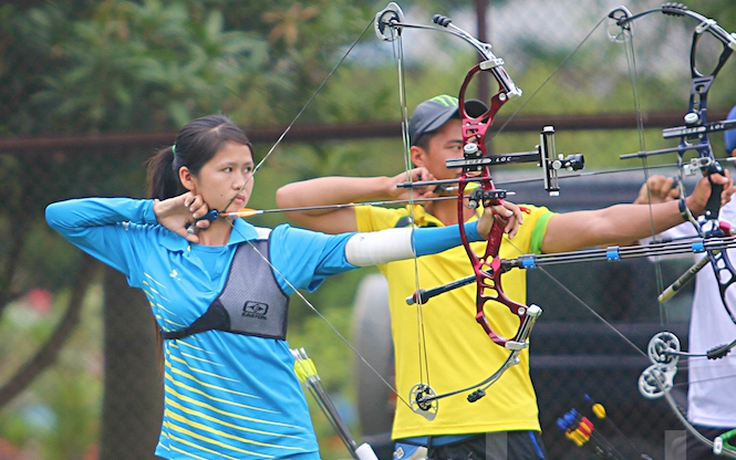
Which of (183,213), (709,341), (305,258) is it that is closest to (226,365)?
(305,258)

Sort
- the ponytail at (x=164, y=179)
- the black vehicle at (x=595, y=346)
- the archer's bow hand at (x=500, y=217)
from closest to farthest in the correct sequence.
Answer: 1. the archer's bow hand at (x=500, y=217)
2. the ponytail at (x=164, y=179)
3. the black vehicle at (x=595, y=346)

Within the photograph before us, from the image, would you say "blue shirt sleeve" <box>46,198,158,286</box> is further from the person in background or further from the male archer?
the person in background

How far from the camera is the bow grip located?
7.77 feet

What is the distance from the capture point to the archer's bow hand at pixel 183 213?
2.46 m

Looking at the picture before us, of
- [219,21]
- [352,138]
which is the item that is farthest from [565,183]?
[219,21]

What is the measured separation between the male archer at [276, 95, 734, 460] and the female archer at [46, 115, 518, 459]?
0.90ft

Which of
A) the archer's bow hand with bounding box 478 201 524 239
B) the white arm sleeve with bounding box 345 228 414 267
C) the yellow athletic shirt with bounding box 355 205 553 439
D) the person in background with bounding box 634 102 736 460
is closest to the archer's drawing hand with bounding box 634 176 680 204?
the person in background with bounding box 634 102 736 460

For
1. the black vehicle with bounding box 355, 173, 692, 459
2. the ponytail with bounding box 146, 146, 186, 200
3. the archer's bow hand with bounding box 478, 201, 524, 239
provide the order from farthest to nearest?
the black vehicle with bounding box 355, 173, 692, 459 < the ponytail with bounding box 146, 146, 186, 200 < the archer's bow hand with bounding box 478, 201, 524, 239

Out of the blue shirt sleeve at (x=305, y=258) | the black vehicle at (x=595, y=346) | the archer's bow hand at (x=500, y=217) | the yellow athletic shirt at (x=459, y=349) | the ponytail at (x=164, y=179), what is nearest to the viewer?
the archer's bow hand at (x=500, y=217)

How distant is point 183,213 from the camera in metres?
2.51

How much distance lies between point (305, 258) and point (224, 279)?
0.21m

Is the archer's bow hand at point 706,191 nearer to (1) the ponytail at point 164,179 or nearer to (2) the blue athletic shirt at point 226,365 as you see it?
(2) the blue athletic shirt at point 226,365

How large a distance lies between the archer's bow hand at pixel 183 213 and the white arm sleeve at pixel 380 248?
1.33 ft

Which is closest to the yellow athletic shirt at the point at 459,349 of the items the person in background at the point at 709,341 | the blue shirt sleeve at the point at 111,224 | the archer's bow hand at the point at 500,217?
the archer's bow hand at the point at 500,217
